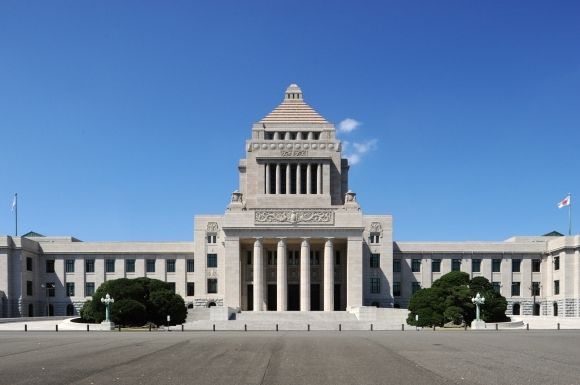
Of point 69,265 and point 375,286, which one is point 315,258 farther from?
point 69,265

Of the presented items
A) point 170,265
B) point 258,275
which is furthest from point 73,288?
point 258,275

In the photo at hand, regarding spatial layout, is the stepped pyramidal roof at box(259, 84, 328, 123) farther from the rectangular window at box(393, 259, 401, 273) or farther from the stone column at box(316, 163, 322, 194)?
the rectangular window at box(393, 259, 401, 273)

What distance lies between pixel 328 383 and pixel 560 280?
270 feet

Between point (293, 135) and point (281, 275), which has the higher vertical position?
point (293, 135)

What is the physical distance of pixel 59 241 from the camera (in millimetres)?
102062

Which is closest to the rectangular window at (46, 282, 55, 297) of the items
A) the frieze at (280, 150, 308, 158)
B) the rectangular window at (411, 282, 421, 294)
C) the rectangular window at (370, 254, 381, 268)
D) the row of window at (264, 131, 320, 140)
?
the row of window at (264, 131, 320, 140)

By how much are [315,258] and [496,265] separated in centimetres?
3119

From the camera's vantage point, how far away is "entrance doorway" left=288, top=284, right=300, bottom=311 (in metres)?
85.8

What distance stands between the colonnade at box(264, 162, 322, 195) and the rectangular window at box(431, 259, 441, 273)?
22625mm

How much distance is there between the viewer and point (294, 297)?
8631 centimetres

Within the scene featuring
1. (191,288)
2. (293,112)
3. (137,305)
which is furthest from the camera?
(293,112)

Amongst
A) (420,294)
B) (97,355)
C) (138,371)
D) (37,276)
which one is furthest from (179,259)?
(138,371)

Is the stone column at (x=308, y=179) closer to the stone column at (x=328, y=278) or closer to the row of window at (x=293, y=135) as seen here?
the row of window at (x=293, y=135)

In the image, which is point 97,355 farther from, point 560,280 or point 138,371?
point 560,280
